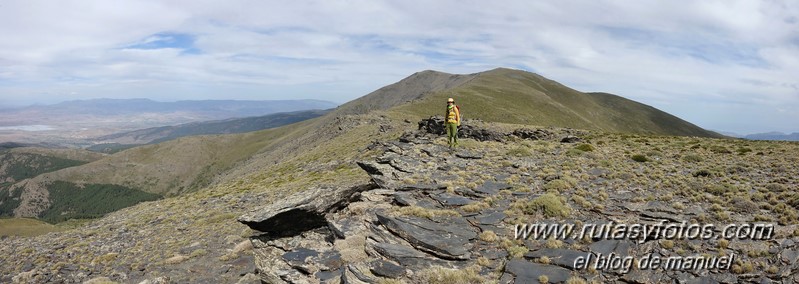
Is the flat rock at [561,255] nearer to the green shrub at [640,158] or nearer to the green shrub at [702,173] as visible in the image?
the green shrub at [702,173]

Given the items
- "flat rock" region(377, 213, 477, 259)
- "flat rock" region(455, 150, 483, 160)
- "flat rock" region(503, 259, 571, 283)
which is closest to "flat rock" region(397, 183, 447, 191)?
"flat rock" region(377, 213, 477, 259)

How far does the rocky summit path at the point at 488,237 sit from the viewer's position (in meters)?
12.3

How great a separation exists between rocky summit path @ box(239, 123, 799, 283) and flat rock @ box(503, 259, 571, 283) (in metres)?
0.03

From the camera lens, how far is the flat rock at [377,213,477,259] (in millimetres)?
14158

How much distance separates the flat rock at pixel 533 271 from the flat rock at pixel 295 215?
919cm

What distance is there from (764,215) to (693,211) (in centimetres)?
235

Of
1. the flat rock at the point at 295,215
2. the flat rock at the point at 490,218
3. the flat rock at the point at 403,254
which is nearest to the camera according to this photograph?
the flat rock at the point at 403,254

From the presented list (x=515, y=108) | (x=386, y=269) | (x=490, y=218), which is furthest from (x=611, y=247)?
(x=515, y=108)

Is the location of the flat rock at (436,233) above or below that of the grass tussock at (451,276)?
above

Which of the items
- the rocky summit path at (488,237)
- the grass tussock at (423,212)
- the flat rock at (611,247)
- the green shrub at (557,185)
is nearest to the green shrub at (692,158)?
the rocky summit path at (488,237)

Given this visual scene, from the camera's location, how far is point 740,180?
2316 cm

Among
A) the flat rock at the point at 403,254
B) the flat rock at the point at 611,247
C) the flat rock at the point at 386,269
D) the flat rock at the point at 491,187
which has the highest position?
the flat rock at the point at 491,187

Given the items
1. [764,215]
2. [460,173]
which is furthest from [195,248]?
[764,215]

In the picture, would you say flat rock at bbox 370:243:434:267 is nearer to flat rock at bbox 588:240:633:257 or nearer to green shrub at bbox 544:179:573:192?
flat rock at bbox 588:240:633:257
